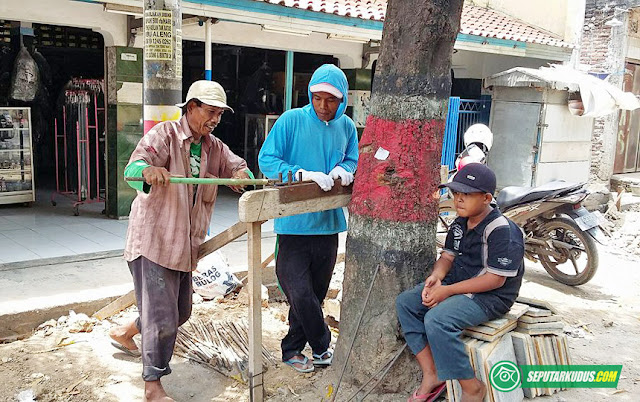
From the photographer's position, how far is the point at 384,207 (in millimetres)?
3055

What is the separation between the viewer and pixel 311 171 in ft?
11.5

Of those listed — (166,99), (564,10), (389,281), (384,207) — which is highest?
(564,10)

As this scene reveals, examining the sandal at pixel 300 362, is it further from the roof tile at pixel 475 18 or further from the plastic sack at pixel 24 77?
the plastic sack at pixel 24 77

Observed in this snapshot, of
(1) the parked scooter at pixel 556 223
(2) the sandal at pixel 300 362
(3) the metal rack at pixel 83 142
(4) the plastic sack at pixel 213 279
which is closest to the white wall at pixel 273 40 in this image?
(3) the metal rack at pixel 83 142

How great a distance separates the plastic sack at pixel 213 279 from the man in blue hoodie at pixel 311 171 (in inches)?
61.9

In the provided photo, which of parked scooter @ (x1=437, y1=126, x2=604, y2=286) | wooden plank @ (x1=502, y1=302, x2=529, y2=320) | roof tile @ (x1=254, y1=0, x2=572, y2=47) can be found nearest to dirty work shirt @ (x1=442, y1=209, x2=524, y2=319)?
wooden plank @ (x1=502, y1=302, x2=529, y2=320)

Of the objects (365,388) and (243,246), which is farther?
(243,246)

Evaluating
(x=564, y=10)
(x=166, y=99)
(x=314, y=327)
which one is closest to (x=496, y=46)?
(x=564, y=10)

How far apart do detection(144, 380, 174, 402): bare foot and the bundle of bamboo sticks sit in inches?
21.1

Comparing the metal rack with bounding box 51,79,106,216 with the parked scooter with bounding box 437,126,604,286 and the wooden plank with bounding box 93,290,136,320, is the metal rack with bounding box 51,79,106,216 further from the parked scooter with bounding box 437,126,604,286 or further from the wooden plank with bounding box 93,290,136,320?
the parked scooter with bounding box 437,126,604,286

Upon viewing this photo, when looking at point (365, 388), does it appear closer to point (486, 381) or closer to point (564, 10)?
point (486, 381)

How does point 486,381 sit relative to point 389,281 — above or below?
below

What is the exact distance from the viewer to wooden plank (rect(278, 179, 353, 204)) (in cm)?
299

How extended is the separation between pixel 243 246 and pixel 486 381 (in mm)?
4145
